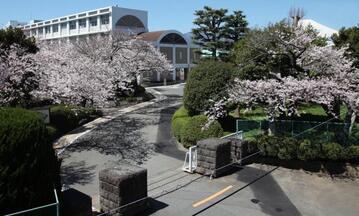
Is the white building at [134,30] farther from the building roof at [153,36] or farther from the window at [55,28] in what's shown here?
the window at [55,28]

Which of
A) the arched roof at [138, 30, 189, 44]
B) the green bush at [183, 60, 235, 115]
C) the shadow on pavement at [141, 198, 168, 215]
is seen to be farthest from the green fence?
the arched roof at [138, 30, 189, 44]

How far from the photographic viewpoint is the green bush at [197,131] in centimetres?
1483

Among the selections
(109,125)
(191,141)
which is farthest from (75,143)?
(191,141)

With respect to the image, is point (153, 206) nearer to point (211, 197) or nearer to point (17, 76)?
point (211, 197)

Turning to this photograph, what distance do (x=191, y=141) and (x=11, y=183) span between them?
31.9 feet

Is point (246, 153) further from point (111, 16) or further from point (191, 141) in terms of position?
point (111, 16)

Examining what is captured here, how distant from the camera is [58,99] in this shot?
61.9ft

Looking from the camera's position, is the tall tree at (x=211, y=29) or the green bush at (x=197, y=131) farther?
the tall tree at (x=211, y=29)

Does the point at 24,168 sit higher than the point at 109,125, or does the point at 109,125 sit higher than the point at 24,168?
the point at 24,168

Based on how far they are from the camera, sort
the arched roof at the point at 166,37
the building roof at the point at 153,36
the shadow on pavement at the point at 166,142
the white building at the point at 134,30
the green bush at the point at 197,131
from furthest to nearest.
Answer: the white building at the point at 134,30 → the arched roof at the point at 166,37 → the building roof at the point at 153,36 → the shadow on pavement at the point at 166,142 → the green bush at the point at 197,131

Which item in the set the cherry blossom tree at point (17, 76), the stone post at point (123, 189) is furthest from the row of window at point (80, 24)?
the stone post at point (123, 189)

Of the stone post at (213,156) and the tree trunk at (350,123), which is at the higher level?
the tree trunk at (350,123)

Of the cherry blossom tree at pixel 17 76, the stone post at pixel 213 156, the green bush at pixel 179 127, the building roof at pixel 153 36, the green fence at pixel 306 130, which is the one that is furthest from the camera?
the building roof at pixel 153 36

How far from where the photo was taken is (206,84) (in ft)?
53.2
